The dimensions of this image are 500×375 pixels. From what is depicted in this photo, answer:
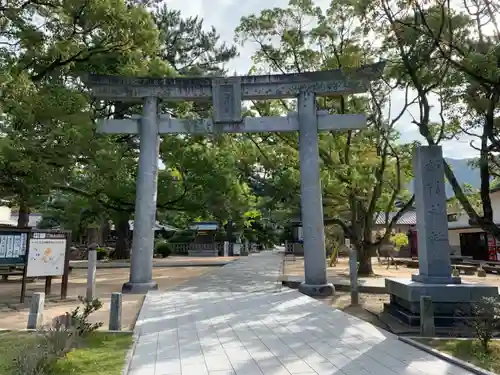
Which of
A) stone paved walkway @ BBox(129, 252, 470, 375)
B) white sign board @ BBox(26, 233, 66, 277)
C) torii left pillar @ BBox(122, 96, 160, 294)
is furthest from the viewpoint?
torii left pillar @ BBox(122, 96, 160, 294)

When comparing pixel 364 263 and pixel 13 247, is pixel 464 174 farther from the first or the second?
pixel 13 247

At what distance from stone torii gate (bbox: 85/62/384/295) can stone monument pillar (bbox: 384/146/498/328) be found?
11.2 ft

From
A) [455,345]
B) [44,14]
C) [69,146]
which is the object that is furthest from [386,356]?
[44,14]

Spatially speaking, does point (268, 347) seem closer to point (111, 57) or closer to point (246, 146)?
point (111, 57)

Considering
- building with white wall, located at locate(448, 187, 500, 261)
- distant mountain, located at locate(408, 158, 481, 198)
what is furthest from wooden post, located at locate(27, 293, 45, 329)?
building with white wall, located at locate(448, 187, 500, 261)

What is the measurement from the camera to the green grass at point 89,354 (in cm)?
449

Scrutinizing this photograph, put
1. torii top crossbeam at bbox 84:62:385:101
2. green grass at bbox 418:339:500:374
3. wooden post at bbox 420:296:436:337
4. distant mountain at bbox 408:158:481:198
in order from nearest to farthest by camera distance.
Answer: green grass at bbox 418:339:500:374 < wooden post at bbox 420:296:436:337 < distant mountain at bbox 408:158:481:198 < torii top crossbeam at bbox 84:62:385:101

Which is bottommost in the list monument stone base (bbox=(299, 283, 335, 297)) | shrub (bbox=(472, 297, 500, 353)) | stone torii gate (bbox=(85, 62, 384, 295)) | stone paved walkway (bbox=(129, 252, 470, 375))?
stone paved walkway (bbox=(129, 252, 470, 375))

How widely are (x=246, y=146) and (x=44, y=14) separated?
31.1 feet

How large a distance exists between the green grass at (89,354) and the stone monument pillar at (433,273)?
4958mm

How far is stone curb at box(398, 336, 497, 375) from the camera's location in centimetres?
454

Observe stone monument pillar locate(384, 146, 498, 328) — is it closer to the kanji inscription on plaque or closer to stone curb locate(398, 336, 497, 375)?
stone curb locate(398, 336, 497, 375)

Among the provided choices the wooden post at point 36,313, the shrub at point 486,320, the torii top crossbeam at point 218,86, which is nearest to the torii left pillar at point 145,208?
the torii top crossbeam at point 218,86

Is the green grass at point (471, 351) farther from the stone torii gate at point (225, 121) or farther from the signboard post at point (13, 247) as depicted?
the signboard post at point (13, 247)
